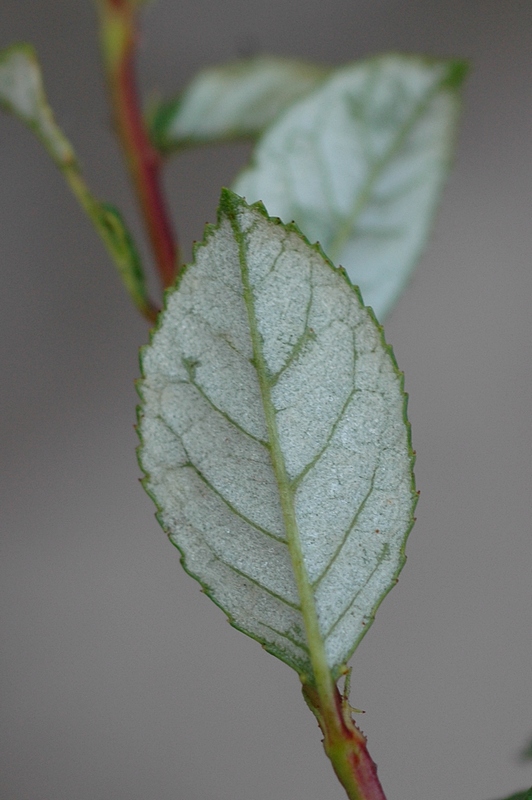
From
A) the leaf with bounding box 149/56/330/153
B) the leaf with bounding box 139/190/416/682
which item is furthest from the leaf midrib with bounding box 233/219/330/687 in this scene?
the leaf with bounding box 149/56/330/153

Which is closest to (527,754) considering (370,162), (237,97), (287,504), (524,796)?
(524,796)

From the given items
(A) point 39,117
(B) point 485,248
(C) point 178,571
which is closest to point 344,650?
(A) point 39,117

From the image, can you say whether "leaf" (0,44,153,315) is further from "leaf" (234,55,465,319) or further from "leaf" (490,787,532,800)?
"leaf" (490,787,532,800)

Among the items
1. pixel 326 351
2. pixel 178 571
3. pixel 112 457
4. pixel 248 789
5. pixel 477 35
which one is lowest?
pixel 248 789

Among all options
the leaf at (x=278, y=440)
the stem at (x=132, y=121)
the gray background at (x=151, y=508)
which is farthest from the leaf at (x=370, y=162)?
the gray background at (x=151, y=508)

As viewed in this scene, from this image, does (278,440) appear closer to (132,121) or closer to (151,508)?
(132,121)

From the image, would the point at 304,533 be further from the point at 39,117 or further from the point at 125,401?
the point at 125,401

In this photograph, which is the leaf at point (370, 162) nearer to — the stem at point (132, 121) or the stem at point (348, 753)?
the stem at point (132, 121)
